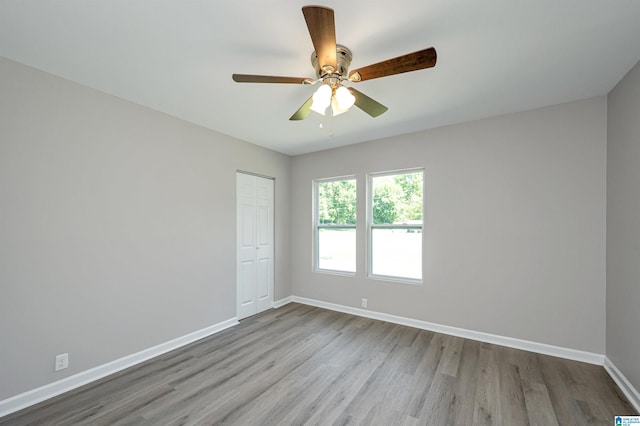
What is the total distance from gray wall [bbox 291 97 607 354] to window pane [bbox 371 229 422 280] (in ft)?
0.56

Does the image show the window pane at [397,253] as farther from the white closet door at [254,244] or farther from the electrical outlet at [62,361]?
the electrical outlet at [62,361]

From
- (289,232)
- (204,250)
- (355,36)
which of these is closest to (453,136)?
(355,36)

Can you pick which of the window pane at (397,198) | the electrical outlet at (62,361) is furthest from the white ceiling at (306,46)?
the electrical outlet at (62,361)

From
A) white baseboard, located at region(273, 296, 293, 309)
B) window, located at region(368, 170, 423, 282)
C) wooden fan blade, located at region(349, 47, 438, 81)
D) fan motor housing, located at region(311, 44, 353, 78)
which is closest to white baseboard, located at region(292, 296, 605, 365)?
window, located at region(368, 170, 423, 282)

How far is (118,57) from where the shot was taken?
6.48 feet

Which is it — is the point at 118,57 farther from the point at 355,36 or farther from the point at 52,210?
the point at 355,36

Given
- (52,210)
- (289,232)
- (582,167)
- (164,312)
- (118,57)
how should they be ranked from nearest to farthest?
(118,57) → (52,210) → (582,167) → (164,312) → (289,232)

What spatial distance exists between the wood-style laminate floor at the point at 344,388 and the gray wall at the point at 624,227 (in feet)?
1.24

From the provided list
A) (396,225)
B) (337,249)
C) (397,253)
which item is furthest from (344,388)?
(337,249)

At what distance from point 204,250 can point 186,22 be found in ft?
8.17

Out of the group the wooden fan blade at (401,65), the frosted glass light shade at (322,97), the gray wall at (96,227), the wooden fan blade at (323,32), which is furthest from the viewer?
the gray wall at (96,227)

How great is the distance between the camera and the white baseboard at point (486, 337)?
2.64 m

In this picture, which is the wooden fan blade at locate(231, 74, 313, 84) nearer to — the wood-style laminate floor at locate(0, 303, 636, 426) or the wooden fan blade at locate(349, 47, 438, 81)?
the wooden fan blade at locate(349, 47, 438, 81)

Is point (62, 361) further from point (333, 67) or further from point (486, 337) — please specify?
point (486, 337)
